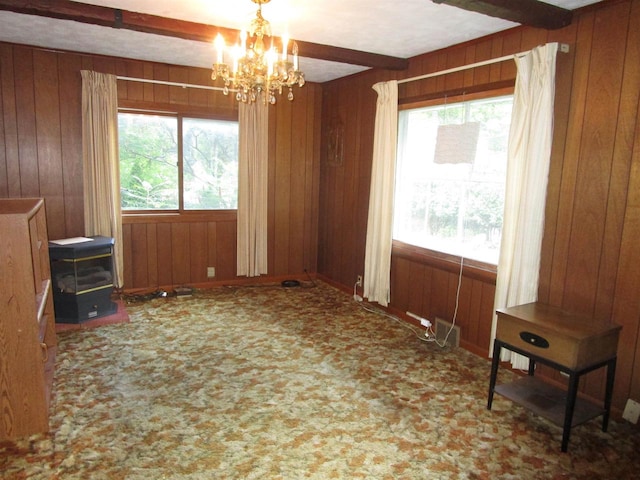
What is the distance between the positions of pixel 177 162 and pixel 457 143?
3.00m

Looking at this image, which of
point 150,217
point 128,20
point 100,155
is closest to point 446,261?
point 128,20

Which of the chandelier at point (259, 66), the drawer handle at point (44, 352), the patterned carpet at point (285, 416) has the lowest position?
the patterned carpet at point (285, 416)

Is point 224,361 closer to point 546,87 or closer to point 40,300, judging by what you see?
point 40,300

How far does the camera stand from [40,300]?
2.66 m

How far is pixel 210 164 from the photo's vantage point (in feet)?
16.9

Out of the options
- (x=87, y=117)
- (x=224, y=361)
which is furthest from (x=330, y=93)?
(x=224, y=361)

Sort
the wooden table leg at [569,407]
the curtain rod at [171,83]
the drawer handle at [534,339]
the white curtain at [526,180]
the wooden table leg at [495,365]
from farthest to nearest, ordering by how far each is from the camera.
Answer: the curtain rod at [171,83] → the white curtain at [526,180] → the wooden table leg at [495,365] → the drawer handle at [534,339] → the wooden table leg at [569,407]

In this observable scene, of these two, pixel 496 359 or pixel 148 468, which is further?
pixel 496 359

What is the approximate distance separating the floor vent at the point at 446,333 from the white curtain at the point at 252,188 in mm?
2326

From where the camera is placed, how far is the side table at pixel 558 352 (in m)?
2.32

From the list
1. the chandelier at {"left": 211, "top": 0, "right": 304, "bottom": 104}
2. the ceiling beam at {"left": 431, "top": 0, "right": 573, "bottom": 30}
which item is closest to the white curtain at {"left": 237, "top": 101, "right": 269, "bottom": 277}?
the chandelier at {"left": 211, "top": 0, "right": 304, "bottom": 104}

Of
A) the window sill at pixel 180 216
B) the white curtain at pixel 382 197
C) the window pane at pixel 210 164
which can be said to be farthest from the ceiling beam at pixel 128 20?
the window sill at pixel 180 216

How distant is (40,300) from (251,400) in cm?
140

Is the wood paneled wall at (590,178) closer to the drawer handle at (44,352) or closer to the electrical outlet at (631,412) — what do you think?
the electrical outlet at (631,412)
